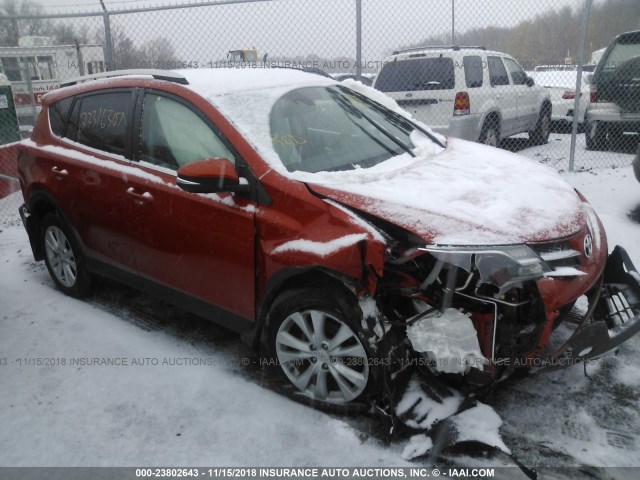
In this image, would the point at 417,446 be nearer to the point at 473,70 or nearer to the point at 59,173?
the point at 59,173

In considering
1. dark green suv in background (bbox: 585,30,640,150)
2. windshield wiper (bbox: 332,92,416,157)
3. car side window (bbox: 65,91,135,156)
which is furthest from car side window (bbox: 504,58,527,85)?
car side window (bbox: 65,91,135,156)

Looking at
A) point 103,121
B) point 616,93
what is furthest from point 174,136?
point 616,93

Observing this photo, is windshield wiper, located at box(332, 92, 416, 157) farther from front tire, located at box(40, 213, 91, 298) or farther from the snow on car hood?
front tire, located at box(40, 213, 91, 298)

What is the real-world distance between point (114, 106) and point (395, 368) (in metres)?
2.53

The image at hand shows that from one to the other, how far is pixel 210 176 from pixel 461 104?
5.56 metres

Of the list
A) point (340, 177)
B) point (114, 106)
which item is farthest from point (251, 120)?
point (114, 106)

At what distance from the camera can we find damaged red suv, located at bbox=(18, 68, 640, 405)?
7.99 feet

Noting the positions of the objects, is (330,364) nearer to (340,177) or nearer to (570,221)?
(340,177)

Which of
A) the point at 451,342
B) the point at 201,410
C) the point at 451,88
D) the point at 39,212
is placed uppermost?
the point at 451,88

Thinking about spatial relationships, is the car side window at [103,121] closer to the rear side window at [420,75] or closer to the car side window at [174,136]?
the car side window at [174,136]

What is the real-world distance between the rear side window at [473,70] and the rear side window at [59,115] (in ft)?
17.7

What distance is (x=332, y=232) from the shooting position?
253 centimetres

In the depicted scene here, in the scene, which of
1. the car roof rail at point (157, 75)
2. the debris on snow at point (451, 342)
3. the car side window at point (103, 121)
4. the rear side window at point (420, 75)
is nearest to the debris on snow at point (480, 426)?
the debris on snow at point (451, 342)

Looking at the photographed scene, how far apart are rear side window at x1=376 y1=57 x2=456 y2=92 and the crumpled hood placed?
171 inches
